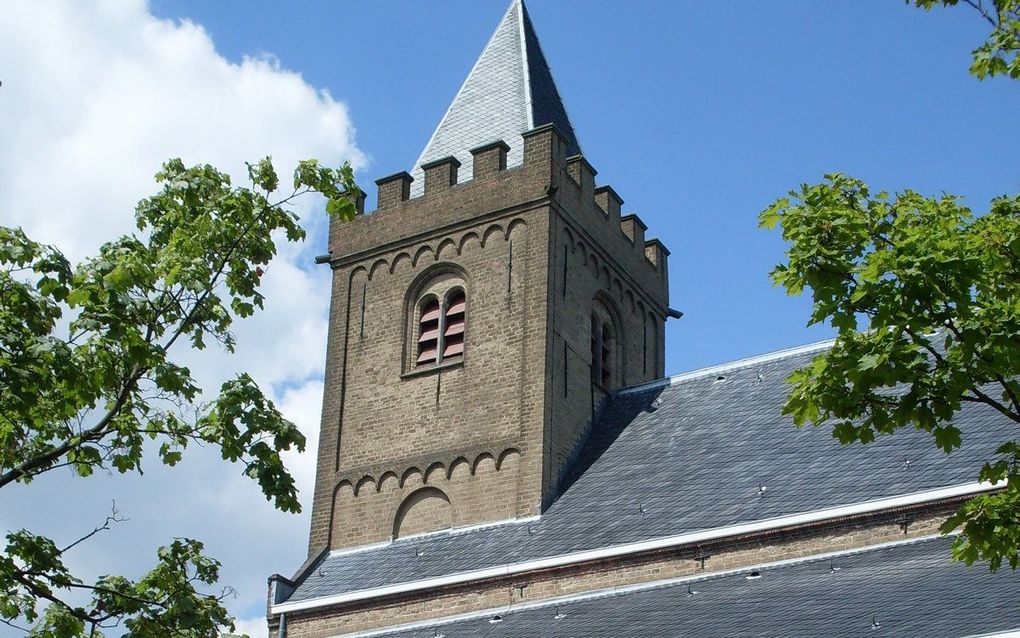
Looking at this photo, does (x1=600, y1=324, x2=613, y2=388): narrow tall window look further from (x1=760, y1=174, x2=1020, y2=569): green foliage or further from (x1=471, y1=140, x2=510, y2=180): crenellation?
(x1=760, y1=174, x2=1020, y2=569): green foliage

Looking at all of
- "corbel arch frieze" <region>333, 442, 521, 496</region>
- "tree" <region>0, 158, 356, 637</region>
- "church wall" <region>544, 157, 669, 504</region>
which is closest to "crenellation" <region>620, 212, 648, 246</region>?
"church wall" <region>544, 157, 669, 504</region>

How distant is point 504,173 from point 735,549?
9.70 m

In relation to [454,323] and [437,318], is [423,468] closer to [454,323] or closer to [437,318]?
[454,323]

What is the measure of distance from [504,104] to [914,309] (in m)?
20.7

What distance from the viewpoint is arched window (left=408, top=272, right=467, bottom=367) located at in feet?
83.7

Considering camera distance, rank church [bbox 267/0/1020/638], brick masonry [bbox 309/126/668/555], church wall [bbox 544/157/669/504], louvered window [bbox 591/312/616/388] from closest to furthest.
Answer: church [bbox 267/0/1020/638] → brick masonry [bbox 309/126/668/555] → church wall [bbox 544/157/669/504] → louvered window [bbox 591/312/616/388]

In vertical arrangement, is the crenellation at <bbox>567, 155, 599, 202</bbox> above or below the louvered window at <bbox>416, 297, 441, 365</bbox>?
above

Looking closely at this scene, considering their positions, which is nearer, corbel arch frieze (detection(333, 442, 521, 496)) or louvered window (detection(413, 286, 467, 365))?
corbel arch frieze (detection(333, 442, 521, 496))

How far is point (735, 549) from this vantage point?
63.7ft

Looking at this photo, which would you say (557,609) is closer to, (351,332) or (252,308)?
(351,332)

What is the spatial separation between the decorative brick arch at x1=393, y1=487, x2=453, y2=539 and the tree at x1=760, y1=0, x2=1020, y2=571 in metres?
15.2

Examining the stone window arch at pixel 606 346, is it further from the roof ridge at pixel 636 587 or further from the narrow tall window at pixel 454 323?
the roof ridge at pixel 636 587

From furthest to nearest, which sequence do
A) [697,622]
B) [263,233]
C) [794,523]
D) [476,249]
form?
[476,249] → [794,523] → [697,622] → [263,233]

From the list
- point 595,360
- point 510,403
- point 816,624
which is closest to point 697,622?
point 816,624
